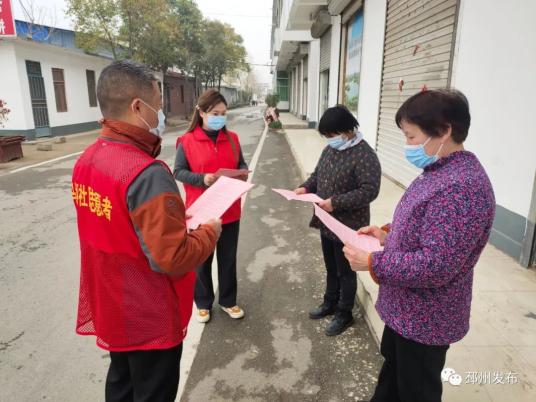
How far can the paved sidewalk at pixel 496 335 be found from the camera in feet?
7.59

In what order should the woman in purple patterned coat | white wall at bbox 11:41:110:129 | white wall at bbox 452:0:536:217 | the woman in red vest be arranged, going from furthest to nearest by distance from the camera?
white wall at bbox 11:41:110:129
white wall at bbox 452:0:536:217
the woman in red vest
the woman in purple patterned coat

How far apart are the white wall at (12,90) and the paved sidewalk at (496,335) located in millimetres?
16140

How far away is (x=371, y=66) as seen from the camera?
353 inches

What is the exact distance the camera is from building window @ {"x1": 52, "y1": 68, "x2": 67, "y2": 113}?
58.4 feet

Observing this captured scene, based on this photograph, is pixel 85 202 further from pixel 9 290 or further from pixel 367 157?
pixel 9 290

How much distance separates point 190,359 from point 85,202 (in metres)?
1.71

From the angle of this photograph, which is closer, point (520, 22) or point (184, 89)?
point (520, 22)

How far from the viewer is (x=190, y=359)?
2857mm

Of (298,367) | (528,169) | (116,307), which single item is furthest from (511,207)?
(116,307)

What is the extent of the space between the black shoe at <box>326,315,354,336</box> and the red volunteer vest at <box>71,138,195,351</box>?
64.8 inches

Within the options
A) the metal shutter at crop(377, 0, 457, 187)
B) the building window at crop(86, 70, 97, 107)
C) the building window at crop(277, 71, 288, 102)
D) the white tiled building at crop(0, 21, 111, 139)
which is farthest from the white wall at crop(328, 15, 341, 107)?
the building window at crop(277, 71, 288, 102)

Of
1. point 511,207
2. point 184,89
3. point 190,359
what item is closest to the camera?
point 190,359

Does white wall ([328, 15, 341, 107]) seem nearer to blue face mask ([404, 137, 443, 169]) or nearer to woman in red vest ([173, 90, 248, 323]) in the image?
woman in red vest ([173, 90, 248, 323])

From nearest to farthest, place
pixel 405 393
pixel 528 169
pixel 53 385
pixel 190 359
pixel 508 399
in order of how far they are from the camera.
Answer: pixel 405 393
pixel 508 399
pixel 53 385
pixel 190 359
pixel 528 169
